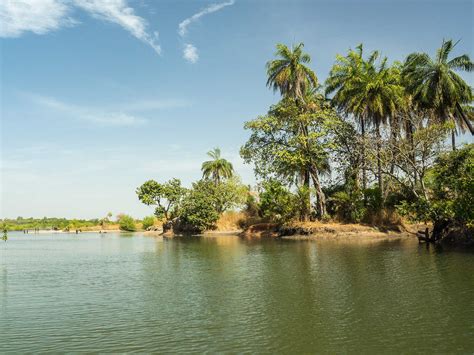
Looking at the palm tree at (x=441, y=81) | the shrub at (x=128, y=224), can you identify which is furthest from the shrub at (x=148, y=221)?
the palm tree at (x=441, y=81)

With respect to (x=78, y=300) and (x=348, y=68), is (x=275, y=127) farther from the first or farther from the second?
(x=78, y=300)

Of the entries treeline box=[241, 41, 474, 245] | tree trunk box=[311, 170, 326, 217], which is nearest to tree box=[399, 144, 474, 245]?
treeline box=[241, 41, 474, 245]

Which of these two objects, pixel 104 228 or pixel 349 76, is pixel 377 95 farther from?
pixel 104 228

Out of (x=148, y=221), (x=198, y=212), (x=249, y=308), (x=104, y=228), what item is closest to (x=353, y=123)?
(x=198, y=212)

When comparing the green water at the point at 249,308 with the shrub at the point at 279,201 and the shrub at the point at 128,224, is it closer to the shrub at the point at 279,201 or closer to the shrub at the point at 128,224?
the shrub at the point at 279,201

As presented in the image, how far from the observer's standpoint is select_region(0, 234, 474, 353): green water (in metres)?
12.0

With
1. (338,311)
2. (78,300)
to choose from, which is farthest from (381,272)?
(78,300)

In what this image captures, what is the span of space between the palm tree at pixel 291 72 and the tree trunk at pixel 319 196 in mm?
10970

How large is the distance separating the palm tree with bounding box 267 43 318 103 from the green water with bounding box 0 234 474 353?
33692mm

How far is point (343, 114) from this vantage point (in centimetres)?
5634

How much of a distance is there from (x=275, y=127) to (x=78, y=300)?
4164 centimetres

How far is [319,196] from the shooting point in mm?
55094

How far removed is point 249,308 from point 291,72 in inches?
1776

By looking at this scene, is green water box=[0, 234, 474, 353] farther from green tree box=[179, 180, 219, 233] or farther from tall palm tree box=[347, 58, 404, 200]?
green tree box=[179, 180, 219, 233]
